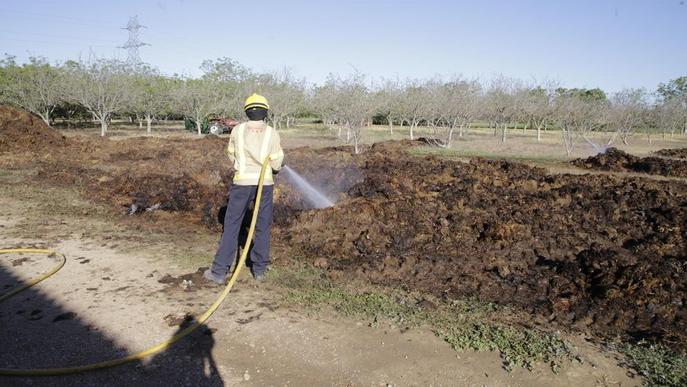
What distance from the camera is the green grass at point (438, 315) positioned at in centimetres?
318

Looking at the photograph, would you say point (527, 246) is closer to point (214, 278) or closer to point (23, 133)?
point (214, 278)

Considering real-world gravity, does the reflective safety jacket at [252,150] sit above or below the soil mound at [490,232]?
above

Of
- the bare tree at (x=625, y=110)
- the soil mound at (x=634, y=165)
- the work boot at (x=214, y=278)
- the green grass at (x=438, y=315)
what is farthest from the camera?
the bare tree at (x=625, y=110)

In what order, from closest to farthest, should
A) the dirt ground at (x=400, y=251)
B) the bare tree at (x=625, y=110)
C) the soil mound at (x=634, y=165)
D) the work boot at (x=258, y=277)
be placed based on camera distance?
the dirt ground at (x=400, y=251)
the work boot at (x=258, y=277)
the soil mound at (x=634, y=165)
the bare tree at (x=625, y=110)

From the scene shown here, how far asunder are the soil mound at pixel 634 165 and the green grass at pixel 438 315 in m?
12.3

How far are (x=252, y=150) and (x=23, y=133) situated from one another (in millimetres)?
15531

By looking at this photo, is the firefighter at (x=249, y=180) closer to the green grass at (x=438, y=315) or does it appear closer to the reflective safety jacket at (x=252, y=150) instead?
the reflective safety jacket at (x=252, y=150)

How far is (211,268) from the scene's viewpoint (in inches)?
176

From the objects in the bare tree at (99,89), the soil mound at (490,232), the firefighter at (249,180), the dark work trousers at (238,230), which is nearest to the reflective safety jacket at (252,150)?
the firefighter at (249,180)

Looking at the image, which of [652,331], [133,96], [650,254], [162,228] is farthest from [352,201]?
[133,96]

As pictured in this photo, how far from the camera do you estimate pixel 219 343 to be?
3.29 m

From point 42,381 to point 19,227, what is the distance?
443 centimetres

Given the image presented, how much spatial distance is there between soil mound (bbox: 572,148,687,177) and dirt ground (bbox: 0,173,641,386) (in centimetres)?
1251

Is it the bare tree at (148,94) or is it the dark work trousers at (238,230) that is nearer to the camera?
the dark work trousers at (238,230)
